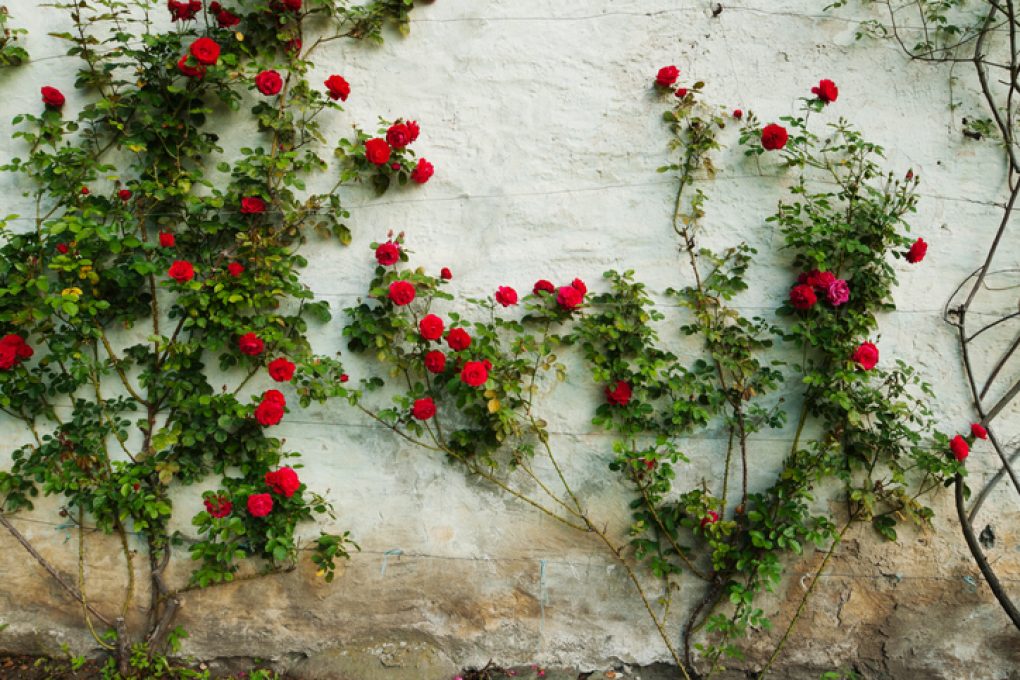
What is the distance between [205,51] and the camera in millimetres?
2217

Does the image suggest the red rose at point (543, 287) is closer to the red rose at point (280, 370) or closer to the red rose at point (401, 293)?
the red rose at point (401, 293)

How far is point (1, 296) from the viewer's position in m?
2.31

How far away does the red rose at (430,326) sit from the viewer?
2191 mm

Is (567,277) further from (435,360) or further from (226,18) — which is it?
(226,18)

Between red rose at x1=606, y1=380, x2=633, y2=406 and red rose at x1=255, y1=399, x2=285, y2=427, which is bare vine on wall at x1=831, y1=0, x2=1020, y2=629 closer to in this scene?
red rose at x1=606, y1=380, x2=633, y2=406

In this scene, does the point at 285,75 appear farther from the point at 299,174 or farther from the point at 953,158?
the point at 953,158

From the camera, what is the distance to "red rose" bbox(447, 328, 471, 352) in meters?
2.18

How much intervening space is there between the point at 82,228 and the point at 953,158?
2.99 meters

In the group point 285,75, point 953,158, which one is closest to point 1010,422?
point 953,158

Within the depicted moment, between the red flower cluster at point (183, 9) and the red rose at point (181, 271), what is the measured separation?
874 mm

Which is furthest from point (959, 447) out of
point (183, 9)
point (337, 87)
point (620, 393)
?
point (183, 9)

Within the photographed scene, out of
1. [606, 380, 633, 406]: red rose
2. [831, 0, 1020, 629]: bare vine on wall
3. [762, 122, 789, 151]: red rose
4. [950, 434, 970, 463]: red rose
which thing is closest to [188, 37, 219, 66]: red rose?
[606, 380, 633, 406]: red rose

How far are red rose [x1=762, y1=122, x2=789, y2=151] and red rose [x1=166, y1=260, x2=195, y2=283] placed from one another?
1.97 metres

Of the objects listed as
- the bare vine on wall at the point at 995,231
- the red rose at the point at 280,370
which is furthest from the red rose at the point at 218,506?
the bare vine on wall at the point at 995,231
